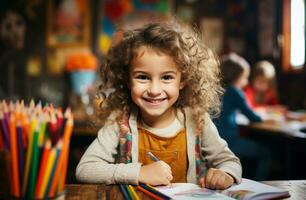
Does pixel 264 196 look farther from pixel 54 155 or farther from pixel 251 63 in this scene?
pixel 251 63

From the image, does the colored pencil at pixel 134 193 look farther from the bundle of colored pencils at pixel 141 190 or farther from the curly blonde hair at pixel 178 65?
the curly blonde hair at pixel 178 65

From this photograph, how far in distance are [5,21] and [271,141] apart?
2.81 metres

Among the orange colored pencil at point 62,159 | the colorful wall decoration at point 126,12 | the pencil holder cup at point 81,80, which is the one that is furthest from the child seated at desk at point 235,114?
the orange colored pencil at point 62,159

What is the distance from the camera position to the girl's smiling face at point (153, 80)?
1.05m

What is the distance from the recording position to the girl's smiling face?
1.05m

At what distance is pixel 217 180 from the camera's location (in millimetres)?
878

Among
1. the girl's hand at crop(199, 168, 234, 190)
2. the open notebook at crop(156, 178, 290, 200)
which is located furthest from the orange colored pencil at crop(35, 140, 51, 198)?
the girl's hand at crop(199, 168, 234, 190)

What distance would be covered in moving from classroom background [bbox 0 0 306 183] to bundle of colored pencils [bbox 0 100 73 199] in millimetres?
3188

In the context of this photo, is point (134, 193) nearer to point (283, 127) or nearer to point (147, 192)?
point (147, 192)

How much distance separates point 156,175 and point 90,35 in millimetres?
3230

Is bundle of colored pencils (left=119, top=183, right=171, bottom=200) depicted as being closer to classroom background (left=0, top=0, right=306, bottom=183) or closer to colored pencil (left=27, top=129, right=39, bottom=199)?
colored pencil (left=27, top=129, right=39, bottom=199)

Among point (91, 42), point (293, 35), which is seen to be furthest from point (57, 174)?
point (293, 35)

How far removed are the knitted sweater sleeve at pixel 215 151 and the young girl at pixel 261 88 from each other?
8.28 feet

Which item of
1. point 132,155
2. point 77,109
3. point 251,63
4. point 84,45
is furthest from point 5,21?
point 132,155
